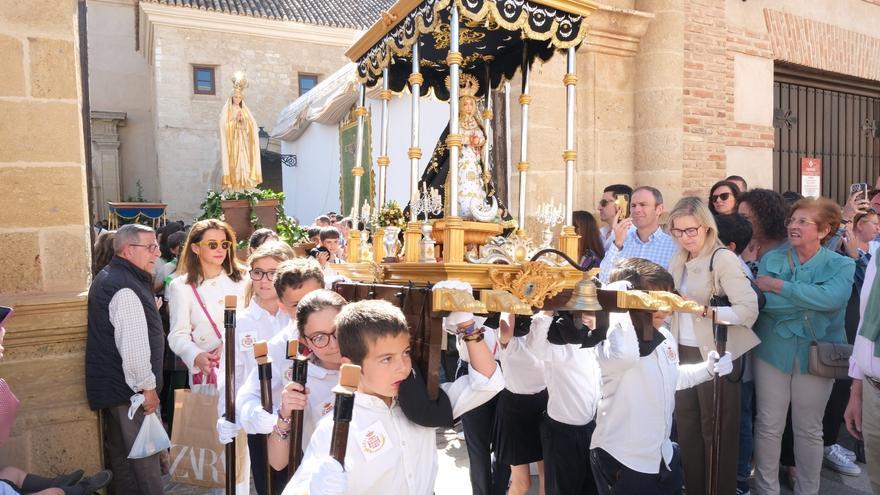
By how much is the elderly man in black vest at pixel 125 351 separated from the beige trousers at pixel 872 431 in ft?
12.2

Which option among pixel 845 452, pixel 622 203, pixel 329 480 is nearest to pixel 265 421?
pixel 329 480

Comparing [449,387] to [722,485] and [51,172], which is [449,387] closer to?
[722,485]

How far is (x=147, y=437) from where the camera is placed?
3.62 metres

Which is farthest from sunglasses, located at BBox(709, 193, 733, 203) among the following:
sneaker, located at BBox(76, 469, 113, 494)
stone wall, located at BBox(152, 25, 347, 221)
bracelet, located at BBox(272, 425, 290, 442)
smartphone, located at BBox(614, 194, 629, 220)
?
stone wall, located at BBox(152, 25, 347, 221)

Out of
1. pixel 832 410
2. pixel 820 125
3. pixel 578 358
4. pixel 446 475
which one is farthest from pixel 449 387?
pixel 820 125

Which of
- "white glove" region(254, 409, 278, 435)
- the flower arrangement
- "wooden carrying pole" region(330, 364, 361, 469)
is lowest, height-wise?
"white glove" region(254, 409, 278, 435)

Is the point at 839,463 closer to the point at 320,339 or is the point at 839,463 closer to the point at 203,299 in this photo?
the point at 320,339

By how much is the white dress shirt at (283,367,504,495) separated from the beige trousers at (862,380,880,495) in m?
2.02

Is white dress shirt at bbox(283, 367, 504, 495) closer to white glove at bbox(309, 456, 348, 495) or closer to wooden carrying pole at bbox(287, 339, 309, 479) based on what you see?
white glove at bbox(309, 456, 348, 495)

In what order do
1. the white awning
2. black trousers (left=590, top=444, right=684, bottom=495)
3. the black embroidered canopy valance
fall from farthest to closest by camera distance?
the white awning < the black embroidered canopy valance < black trousers (left=590, top=444, right=684, bottom=495)

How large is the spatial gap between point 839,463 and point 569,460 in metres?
2.55

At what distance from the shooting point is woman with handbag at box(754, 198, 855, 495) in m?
3.78

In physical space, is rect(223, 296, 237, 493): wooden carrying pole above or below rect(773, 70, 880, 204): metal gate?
below

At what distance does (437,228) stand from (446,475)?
2.33 m
